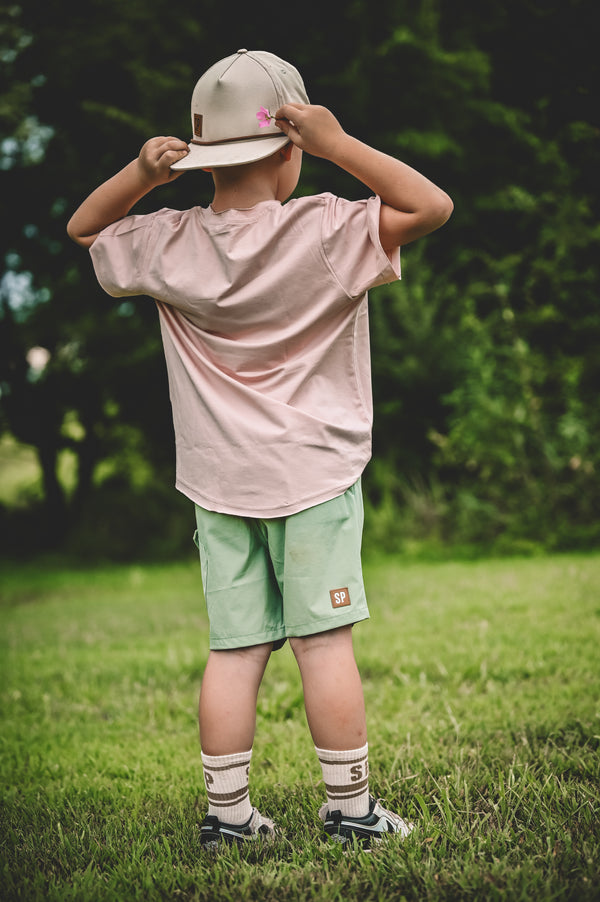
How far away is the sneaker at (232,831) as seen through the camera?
2045mm

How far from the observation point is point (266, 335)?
2098 mm

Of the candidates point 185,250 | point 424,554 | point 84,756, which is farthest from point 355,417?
point 424,554

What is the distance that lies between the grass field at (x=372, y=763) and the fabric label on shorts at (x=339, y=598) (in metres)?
0.54

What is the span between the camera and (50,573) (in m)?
10.4

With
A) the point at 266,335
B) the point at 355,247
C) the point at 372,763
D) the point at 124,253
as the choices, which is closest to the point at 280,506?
the point at 266,335

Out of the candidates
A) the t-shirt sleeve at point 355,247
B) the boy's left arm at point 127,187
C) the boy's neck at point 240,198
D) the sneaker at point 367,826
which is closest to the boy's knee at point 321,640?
the sneaker at point 367,826

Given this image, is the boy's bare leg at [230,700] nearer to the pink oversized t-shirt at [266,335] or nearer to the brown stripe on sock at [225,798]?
the brown stripe on sock at [225,798]

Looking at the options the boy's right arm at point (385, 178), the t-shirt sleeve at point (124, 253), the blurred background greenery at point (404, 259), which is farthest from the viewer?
the blurred background greenery at point (404, 259)

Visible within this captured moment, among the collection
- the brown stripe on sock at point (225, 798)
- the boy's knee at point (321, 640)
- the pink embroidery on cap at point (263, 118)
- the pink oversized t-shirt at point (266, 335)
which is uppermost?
the pink embroidery on cap at point (263, 118)

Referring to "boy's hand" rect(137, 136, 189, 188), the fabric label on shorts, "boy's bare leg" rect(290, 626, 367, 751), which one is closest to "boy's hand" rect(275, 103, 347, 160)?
"boy's hand" rect(137, 136, 189, 188)

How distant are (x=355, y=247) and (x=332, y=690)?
3.37 feet

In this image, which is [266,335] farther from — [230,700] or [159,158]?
[230,700]

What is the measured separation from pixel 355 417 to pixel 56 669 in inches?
111

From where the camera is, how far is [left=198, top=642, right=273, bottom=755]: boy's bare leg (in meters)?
2.04
